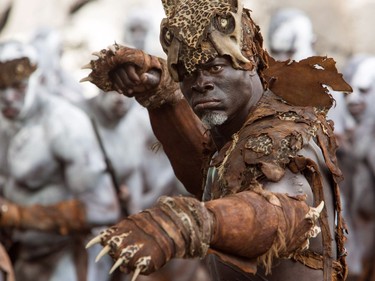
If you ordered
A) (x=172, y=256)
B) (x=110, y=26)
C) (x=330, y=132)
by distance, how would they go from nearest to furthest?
(x=172, y=256)
(x=330, y=132)
(x=110, y=26)

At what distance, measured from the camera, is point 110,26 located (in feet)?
58.4

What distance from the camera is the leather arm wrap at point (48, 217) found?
11664mm

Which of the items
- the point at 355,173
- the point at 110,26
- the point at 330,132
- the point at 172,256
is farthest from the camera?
the point at 110,26

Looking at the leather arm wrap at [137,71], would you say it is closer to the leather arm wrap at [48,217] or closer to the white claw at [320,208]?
the white claw at [320,208]

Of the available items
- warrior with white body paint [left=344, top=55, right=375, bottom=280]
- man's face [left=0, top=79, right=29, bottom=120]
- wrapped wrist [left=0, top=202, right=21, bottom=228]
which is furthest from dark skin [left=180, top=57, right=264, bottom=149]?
warrior with white body paint [left=344, top=55, right=375, bottom=280]

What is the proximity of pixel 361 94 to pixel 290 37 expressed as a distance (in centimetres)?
80

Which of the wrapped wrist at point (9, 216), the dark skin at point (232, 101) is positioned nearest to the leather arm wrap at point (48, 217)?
the wrapped wrist at point (9, 216)

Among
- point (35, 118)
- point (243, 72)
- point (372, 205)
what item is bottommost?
point (372, 205)

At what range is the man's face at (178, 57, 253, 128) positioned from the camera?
5.48m

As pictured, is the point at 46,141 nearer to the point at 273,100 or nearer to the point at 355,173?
the point at 355,173

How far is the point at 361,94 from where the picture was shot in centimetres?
1490

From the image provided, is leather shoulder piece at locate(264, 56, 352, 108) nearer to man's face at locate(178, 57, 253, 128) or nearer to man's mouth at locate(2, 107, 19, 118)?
man's face at locate(178, 57, 253, 128)

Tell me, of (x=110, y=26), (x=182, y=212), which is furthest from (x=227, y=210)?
(x=110, y=26)

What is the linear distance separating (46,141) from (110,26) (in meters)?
5.53
